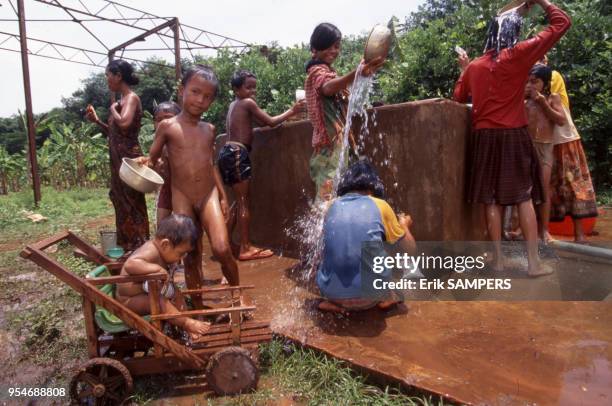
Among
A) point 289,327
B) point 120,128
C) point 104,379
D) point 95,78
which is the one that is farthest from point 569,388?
point 95,78

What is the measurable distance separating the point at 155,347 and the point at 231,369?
433 millimetres

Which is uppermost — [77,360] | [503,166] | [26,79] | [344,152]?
[26,79]

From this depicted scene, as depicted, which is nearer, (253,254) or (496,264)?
(496,264)

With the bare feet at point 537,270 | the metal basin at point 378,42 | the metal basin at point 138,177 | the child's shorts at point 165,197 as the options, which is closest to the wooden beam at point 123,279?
the metal basin at point 138,177

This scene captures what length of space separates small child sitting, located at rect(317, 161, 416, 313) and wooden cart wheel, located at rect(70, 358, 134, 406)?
48.7 inches

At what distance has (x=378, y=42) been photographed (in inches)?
111

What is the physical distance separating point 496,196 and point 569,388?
5.47 feet

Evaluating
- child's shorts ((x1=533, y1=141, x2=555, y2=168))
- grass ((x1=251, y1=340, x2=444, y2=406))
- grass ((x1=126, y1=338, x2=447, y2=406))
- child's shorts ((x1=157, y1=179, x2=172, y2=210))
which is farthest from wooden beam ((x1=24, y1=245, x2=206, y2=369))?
child's shorts ((x1=533, y1=141, x2=555, y2=168))

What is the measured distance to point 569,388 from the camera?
196 centimetres

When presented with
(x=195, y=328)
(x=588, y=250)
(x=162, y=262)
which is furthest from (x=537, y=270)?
(x=162, y=262)

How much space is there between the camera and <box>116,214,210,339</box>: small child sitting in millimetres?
2404

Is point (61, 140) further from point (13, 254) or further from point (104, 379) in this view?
point (104, 379)

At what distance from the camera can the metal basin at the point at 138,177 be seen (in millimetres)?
3020

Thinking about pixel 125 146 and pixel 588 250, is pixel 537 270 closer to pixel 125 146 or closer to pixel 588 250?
pixel 588 250
